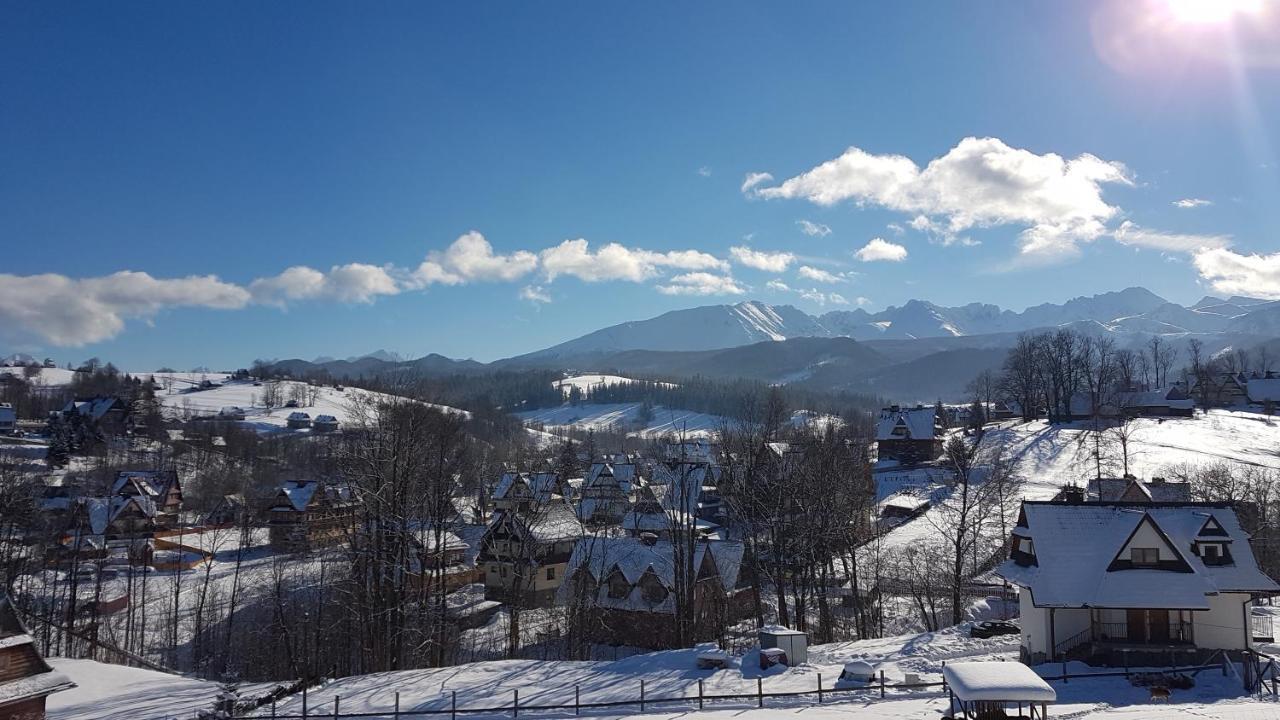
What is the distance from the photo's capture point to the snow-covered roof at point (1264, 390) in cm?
10838

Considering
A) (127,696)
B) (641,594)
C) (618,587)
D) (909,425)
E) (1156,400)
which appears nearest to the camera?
(127,696)

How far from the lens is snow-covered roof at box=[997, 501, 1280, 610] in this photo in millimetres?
27422

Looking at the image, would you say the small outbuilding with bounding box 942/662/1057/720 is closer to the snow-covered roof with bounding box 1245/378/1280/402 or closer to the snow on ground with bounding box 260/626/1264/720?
the snow on ground with bounding box 260/626/1264/720

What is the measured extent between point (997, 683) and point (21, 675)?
31.2 metres

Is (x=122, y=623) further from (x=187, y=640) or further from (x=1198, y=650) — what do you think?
(x=1198, y=650)

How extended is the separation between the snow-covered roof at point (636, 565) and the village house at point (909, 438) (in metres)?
52.8

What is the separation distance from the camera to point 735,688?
80.1 ft

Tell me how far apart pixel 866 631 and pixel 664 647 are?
1182 cm

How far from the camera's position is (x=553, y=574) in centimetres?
5528

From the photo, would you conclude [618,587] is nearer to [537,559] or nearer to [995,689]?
Result: [537,559]

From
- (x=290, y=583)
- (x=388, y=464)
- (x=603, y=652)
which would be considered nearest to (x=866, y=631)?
(x=603, y=652)

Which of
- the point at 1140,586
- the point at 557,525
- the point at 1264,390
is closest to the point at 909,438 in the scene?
the point at 557,525

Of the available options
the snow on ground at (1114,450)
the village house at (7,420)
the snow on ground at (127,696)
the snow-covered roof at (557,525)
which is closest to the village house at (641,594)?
the snow-covered roof at (557,525)

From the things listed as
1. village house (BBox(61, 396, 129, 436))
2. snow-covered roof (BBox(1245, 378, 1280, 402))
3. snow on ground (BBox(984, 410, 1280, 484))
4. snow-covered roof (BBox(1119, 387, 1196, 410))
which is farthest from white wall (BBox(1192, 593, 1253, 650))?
village house (BBox(61, 396, 129, 436))
